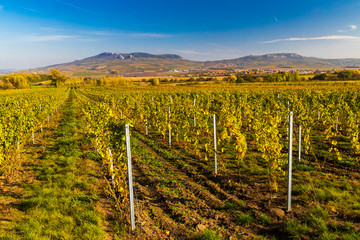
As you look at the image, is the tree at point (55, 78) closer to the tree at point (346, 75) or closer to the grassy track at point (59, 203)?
the grassy track at point (59, 203)

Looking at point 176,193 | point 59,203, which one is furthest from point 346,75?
point 59,203

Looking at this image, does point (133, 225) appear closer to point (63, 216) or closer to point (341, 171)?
point (63, 216)

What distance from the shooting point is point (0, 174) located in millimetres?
7734

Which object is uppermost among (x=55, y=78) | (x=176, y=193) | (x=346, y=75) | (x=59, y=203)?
(x=55, y=78)

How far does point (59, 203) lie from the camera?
18.2 feet

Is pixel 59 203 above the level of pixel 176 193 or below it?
above

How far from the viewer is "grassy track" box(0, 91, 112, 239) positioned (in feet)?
14.5

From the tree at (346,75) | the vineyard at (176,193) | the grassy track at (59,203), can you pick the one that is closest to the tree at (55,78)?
the vineyard at (176,193)

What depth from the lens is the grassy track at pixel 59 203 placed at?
14.5 feet

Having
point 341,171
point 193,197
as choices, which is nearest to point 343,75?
point 341,171

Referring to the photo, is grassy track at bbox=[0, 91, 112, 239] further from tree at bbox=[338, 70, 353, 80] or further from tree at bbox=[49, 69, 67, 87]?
tree at bbox=[49, 69, 67, 87]

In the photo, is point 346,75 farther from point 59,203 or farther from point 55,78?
point 55,78

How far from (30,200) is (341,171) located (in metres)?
10.4

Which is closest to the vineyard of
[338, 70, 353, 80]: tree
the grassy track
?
the grassy track
